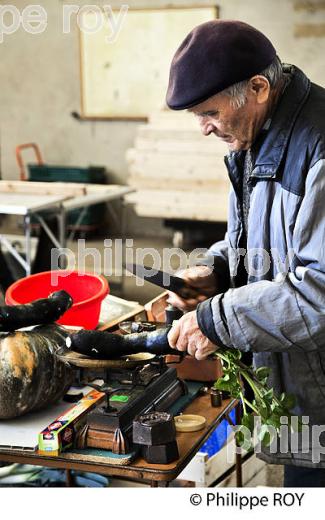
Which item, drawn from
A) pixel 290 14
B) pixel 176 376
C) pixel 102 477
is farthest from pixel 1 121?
pixel 176 376

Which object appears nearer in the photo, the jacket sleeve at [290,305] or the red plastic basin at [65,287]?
the jacket sleeve at [290,305]

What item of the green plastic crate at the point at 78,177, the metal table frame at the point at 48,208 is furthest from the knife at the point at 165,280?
the green plastic crate at the point at 78,177

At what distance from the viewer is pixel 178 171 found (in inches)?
330

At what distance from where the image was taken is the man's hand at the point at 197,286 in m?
2.46

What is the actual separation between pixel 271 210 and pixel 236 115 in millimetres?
288

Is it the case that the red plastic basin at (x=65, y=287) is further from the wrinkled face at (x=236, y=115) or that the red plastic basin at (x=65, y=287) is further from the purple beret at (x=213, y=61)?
the purple beret at (x=213, y=61)

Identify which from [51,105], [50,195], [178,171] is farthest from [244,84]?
[51,105]

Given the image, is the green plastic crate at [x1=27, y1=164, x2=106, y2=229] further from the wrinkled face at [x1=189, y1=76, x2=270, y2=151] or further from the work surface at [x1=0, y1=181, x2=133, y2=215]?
the wrinkled face at [x1=189, y1=76, x2=270, y2=151]

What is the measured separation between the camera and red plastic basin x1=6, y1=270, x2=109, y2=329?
296cm

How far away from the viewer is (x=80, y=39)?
1001 centimetres

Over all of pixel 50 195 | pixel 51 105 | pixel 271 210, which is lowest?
pixel 50 195

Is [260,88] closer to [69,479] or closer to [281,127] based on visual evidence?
[281,127]

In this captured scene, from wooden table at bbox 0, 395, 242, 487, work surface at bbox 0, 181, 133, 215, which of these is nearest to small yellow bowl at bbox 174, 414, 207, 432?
wooden table at bbox 0, 395, 242, 487
